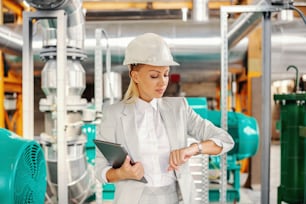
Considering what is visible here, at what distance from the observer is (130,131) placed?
1.17 meters

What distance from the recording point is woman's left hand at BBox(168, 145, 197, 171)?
1099mm

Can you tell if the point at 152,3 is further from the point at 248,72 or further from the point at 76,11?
the point at 76,11

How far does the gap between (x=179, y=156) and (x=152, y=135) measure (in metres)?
0.13

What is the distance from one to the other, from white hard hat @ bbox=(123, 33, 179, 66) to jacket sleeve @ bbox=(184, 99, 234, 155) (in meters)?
0.22

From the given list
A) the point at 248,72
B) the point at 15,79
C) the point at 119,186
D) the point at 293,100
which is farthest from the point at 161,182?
the point at 15,79

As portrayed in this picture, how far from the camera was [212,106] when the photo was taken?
6.95m

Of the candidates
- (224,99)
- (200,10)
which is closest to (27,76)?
(224,99)

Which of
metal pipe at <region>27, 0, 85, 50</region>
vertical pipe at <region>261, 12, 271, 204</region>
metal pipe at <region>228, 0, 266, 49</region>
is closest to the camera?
vertical pipe at <region>261, 12, 271, 204</region>

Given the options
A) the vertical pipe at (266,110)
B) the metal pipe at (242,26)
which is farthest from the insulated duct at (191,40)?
the vertical pipe at (266,110)

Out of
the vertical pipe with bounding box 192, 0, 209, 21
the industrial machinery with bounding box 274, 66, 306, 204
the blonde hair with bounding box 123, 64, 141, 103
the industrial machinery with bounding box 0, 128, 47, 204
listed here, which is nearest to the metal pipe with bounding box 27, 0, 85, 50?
the blonde hair with bounding box 123, 64, 141, 103

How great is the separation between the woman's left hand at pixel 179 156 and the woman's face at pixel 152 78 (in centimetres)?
20

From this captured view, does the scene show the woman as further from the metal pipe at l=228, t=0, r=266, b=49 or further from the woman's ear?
the metal pipe at l=228, t=0, r=266, b=49

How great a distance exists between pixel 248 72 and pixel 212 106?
2794 mm

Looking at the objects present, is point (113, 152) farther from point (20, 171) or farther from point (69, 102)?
point (69, 102)
